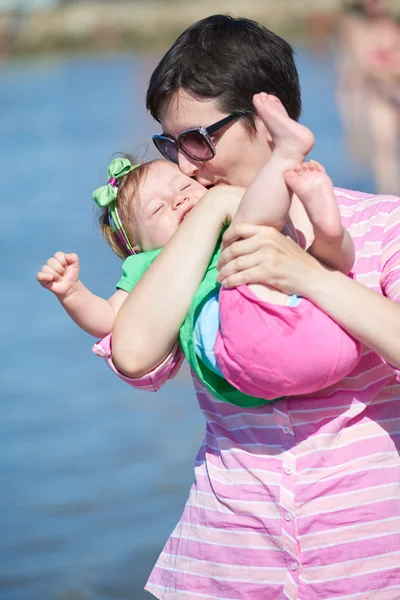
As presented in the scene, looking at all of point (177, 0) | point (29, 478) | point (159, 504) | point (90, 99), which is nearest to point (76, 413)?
point (29, 478)

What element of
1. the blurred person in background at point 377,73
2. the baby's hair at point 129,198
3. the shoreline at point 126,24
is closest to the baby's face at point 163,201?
the baby's hair at point 129,198

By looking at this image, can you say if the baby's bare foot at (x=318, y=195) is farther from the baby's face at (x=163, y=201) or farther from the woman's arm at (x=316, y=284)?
the baby's face at (x=163, y=201)

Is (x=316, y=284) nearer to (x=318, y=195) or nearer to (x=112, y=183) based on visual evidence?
(x=318, y=195)

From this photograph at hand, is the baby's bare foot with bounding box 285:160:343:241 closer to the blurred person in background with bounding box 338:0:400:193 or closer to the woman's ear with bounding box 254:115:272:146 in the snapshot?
the woman's ear with bounding box 254:115:272:146

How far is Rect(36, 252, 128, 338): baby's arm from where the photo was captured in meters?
2.34

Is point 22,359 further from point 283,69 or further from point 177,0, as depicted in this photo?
point 177,0

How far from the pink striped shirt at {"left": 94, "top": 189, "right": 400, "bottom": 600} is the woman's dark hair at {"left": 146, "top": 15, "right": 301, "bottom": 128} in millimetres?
318

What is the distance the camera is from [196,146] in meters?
2.30

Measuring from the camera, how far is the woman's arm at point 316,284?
208cm

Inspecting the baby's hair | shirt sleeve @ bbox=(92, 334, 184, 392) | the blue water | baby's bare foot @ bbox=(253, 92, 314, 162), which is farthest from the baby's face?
the blue water

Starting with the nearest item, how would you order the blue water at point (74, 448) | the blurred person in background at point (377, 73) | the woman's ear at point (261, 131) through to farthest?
Result: 1. the woman's ear at point (261, 131)
2. the blue water at point (74, 448)
3. the blurred person in background at point (377, 73)

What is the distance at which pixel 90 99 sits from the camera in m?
25.1

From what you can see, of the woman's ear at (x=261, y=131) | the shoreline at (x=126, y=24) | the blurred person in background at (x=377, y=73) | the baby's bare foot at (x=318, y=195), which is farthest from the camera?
the shoreline at (x=126, y=24)

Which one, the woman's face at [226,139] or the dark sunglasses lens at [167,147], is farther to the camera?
the dark sunglasses lens at [167,147]
